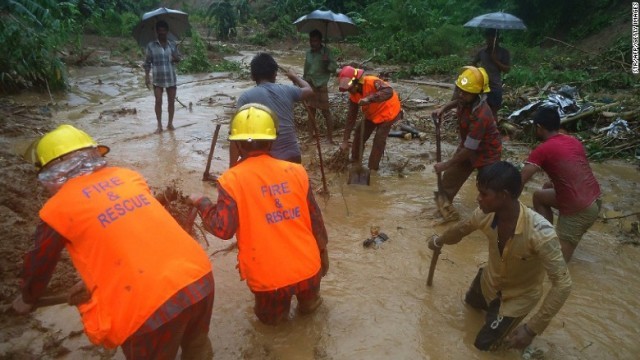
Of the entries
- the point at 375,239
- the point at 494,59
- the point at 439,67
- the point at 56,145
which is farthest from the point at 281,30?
the point at 56,145

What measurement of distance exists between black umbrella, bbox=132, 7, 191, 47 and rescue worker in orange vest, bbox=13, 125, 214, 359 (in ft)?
19.2

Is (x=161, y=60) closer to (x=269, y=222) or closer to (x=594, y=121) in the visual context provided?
(x=269, y=222)

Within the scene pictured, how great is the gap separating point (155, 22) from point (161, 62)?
24.9 inches

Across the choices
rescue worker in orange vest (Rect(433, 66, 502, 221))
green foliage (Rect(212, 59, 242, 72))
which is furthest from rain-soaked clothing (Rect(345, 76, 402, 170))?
green foliage (Rect(212, 59, 242, 72))

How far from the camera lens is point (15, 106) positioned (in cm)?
815

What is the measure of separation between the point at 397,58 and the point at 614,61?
Answer: 22.3 ft

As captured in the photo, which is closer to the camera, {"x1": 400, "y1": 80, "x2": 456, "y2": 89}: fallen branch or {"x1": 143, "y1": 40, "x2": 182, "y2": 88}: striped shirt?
{"x1": 143, "y1": 40, "x2": 182, "y2": 88}: striped shirt

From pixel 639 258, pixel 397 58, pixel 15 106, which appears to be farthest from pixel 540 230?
pixel 397 58

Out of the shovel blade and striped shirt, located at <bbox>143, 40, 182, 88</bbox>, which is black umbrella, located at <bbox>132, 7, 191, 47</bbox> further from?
the shovel blade

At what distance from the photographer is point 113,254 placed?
2008 mm

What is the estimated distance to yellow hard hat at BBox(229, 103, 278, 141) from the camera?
8.93 ft

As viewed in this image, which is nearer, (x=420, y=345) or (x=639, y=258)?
(x=420, y=345)

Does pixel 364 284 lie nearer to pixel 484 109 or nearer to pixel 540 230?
pixel 540 230

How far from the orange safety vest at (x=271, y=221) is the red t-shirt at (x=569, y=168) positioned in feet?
7.13
